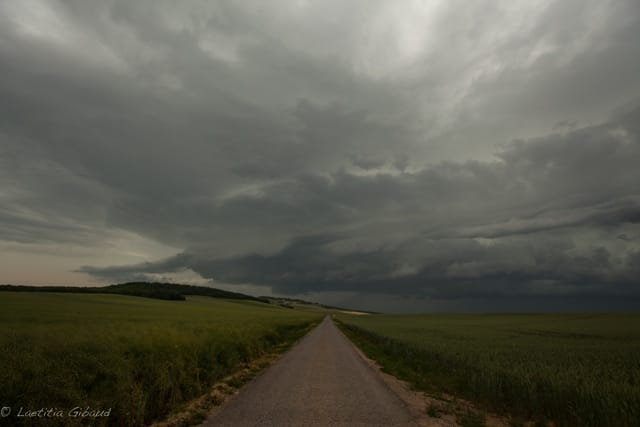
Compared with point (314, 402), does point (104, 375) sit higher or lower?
higher

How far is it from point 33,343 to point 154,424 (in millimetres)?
4268

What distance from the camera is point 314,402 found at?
37.5ft

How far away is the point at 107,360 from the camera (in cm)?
958

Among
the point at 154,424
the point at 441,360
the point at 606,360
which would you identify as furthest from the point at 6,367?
the point at 606,360

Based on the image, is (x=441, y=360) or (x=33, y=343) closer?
(x=33, y=343)

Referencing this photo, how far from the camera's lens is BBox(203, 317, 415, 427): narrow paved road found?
9.40m

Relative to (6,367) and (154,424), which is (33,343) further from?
(154,424)

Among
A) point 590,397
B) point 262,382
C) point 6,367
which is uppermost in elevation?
point 6,367

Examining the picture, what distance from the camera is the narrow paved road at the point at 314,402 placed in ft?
30.8

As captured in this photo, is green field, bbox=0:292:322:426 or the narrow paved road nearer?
green field, bbox=0:292:322:426

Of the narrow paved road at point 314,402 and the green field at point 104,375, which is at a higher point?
the green field at point 104,375

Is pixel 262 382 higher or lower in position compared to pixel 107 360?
lower

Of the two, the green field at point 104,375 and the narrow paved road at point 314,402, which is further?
the narrow paved road at point 314,402

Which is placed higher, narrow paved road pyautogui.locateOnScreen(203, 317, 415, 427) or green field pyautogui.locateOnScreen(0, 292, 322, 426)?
green field pyautogui.locateOnScreen(0, 292, 322, 426)
